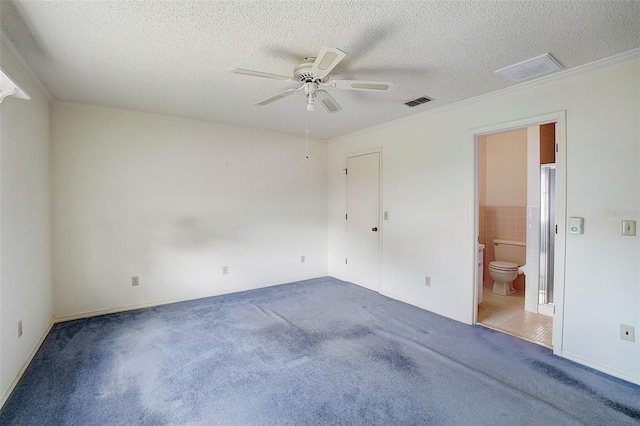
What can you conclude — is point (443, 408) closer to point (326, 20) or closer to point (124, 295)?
point (326, 20)

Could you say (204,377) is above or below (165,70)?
below

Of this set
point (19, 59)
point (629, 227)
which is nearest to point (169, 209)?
point (19, 59)

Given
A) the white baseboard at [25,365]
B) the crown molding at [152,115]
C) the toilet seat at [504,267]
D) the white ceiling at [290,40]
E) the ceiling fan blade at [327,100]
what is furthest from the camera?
the toilet seat at [504,267]

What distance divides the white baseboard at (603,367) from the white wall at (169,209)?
11.3ft

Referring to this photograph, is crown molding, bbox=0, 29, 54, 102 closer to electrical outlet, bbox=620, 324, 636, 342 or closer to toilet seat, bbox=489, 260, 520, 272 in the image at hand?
electrical outlet, bbox=620, 324, 636, 342

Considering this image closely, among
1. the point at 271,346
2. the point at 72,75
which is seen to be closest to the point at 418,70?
the point at 271,346

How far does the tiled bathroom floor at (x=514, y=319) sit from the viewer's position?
2.91 meters

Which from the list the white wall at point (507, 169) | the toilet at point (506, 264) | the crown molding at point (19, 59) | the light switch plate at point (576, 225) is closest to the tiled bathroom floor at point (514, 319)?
the toilet at point (506, 264)

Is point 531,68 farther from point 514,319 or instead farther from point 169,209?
point 169,209

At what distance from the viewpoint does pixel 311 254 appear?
507cm

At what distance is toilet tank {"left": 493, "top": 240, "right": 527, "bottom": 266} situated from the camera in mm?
4500

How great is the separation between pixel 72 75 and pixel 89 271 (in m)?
2.10

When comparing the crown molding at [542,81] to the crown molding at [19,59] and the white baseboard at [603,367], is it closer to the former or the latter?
the white baseboard at [603,367]

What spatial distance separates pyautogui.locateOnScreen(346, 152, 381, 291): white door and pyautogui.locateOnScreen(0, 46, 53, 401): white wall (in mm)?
3735
